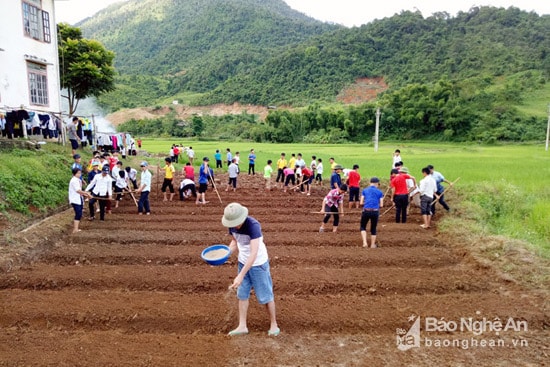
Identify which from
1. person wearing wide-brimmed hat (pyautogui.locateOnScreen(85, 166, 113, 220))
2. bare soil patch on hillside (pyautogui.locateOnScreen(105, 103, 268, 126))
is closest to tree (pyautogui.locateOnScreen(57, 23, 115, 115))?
person wearing wide-brimmed hat (pyautogui.locateOnScreen(85, 166, 113, 220))

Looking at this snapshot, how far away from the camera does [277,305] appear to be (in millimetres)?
5773

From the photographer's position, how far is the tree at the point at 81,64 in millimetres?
22312

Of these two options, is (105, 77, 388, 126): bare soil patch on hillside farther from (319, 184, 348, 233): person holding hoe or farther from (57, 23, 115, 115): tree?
(319, 184, 348, 233): person holding hoe

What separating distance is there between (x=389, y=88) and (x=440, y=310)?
221 ft

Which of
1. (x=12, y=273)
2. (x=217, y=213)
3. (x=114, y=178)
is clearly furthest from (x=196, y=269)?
(x=114, y=178)

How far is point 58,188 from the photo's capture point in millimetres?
11984

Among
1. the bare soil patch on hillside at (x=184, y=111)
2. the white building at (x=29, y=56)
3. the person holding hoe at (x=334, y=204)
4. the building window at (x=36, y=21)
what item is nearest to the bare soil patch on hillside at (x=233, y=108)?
the bare soil patch on hillside at (x=184, y=111)

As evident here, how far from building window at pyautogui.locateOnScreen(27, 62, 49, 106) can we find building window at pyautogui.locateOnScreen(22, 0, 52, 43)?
1.24 m

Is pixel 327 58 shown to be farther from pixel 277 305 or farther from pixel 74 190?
pixel 277 305

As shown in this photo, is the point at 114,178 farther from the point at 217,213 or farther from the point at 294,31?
the point at 294,31

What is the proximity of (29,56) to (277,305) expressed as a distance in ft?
52.1

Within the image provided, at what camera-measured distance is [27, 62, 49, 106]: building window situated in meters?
16.0

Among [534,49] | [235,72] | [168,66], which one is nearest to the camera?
[534,49]

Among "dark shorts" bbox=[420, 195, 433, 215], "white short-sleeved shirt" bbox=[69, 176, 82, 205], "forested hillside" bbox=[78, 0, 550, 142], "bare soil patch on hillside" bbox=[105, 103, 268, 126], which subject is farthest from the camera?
→ "bare soil patch on hillside" bbox=[105, 103, 268, 126]
